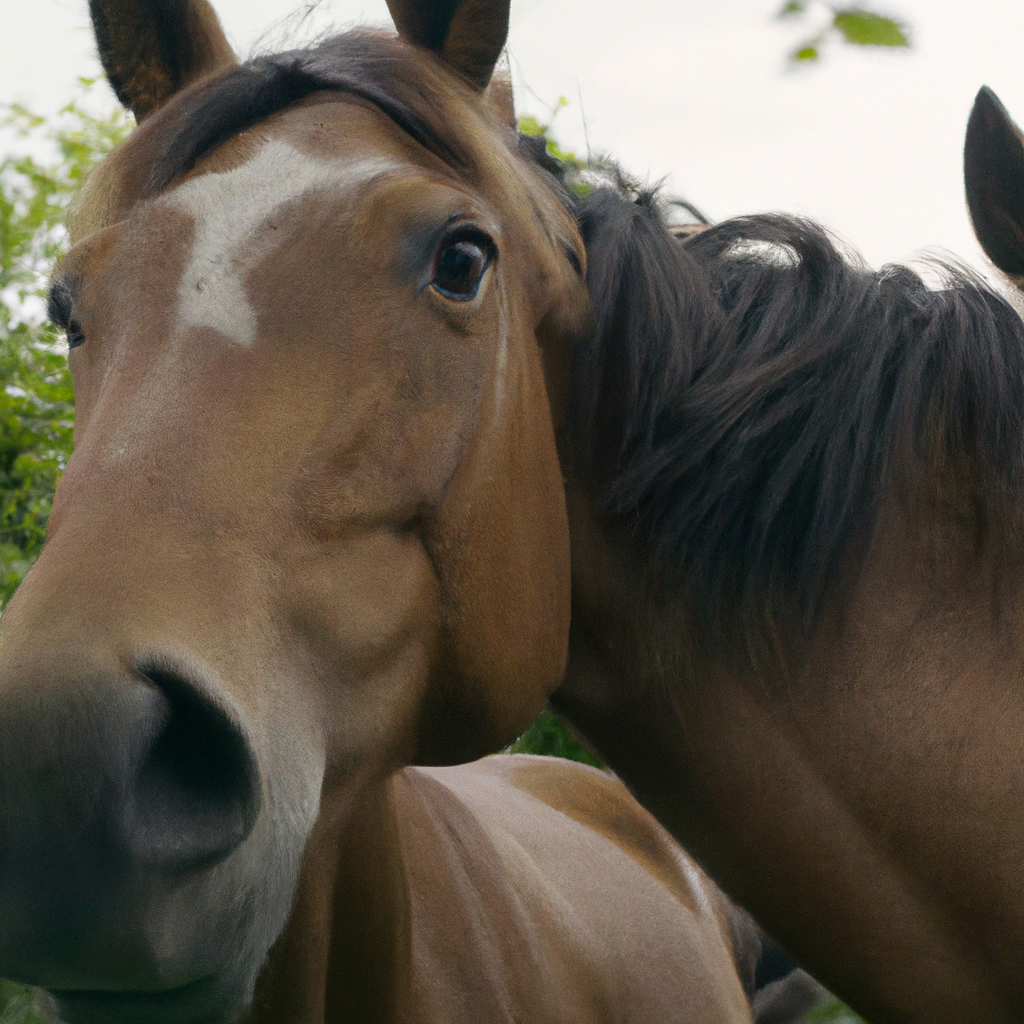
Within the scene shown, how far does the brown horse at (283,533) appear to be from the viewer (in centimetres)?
118

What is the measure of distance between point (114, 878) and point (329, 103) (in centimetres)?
126

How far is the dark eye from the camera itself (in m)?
1.71

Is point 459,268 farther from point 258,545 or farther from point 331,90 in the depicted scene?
point 258,545

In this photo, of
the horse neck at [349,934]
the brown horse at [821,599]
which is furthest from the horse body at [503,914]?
the brown horse at [821,599]

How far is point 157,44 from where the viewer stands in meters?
2.05

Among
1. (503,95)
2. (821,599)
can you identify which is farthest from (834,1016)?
(503,95)

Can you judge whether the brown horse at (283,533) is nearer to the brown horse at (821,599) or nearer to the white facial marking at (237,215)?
the white facial marking at (237,215)

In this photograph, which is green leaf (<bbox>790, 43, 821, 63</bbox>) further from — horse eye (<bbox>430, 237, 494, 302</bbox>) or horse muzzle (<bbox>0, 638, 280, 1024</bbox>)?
Result: horse muzzle (<bbox>0, 638, 280, 1024</bbox>)

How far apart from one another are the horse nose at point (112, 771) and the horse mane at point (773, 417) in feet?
3.24

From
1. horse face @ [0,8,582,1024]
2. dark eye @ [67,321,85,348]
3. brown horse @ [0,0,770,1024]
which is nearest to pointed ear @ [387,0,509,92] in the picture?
brown horse @ [0,0,770,1024]

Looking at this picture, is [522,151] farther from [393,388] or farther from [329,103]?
[393,388]

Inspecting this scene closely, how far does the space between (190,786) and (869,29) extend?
1383mm

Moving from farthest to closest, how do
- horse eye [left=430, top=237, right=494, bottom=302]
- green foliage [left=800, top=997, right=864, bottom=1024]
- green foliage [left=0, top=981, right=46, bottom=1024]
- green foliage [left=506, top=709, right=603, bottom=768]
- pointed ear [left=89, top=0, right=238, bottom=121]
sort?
green foliage [left=506, top=709, right=603, bottom=768], green foliage [left=0, top=981, right=46, bottom=1024], green foliage [left=800, top=997, right=864, bottom=1024], pointed ear [left=89, top=0, right=238, bottom=121], horse eye [left=430, top=237, right=494, bottom=302]

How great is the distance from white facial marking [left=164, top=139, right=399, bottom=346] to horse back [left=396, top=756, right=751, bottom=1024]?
1201 millimetres
